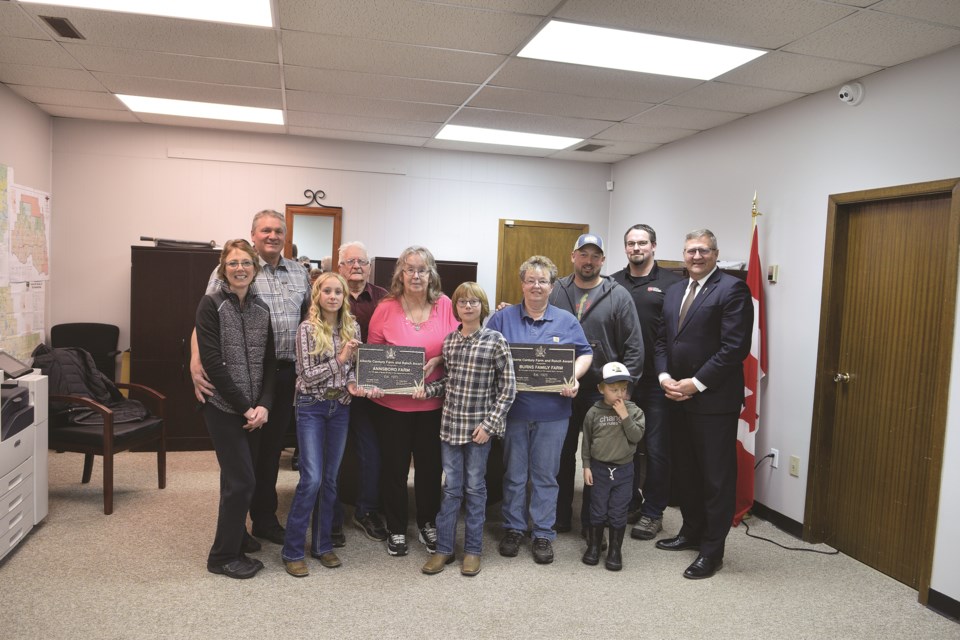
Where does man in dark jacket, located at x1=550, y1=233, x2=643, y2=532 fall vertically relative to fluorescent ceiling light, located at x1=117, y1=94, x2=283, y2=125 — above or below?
below

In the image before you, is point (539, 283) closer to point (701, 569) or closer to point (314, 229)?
point (701, 569)

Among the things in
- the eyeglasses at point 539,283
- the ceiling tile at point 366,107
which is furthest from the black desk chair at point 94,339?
the eyeglasses at point 539,283

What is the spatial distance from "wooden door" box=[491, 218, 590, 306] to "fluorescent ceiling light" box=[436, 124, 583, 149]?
91 centimetres

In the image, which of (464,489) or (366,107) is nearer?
(464,489)

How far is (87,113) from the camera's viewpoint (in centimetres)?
536

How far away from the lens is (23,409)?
326 centimetres

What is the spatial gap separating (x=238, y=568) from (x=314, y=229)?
3.72 meters

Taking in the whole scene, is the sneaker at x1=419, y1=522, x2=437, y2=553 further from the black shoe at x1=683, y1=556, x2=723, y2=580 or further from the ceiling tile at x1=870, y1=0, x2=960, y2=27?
the ceiling tile at x1=870, y1=0, x2=960, y2=27

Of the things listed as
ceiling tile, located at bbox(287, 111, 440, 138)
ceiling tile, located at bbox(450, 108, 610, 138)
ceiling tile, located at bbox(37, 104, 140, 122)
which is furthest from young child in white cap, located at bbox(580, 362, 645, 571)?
ceiling tile, located at bbox(37, 104, 140, 122)

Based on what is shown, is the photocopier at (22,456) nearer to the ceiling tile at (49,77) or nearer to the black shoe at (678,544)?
the ceiling tile at (49,77)

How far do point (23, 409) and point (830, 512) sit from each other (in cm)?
440

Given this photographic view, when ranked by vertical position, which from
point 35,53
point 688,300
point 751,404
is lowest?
point 751,404

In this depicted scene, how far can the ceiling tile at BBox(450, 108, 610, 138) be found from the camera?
16.1 feet

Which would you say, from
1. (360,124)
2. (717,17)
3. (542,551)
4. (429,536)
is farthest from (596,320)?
(360,124)
